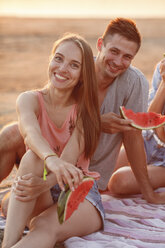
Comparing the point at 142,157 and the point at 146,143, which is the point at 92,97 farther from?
the point at 146,143

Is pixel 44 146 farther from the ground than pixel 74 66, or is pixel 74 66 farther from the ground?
pixel 74 66

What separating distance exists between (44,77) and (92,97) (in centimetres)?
1147

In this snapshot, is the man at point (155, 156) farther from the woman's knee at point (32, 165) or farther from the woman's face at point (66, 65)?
the woman's knee at point (32, 165)

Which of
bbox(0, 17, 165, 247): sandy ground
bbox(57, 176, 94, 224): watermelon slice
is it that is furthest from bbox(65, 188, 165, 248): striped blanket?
bbox(0, 17, 165, 247): sandy ground

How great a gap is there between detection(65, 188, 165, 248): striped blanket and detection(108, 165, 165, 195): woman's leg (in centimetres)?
12

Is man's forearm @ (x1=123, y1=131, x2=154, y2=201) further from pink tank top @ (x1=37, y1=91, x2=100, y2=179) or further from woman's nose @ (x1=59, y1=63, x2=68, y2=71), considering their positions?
woman's nose @ (x1=59, y1=63, x2=68, y2=71)

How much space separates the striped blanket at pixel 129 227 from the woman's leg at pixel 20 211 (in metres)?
0.47

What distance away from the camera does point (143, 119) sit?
12.8 feet

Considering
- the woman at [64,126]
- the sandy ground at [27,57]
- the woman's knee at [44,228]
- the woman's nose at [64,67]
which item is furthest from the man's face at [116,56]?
the sandy ground at [27,57]

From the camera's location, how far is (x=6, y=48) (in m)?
19.1

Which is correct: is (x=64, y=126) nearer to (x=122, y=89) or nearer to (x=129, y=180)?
(x=122, y=89)

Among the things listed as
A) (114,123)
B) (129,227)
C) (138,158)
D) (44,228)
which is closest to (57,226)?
(44,228)

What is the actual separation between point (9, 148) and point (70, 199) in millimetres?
1075

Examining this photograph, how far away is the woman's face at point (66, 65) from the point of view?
3.40 m
